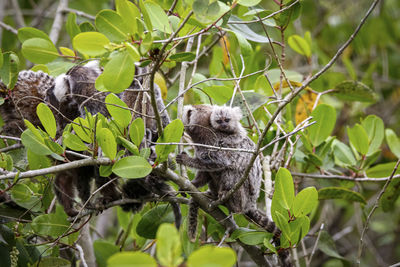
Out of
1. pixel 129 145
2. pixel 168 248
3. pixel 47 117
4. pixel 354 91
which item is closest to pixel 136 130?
pixel 129 145

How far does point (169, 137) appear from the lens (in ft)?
11.1

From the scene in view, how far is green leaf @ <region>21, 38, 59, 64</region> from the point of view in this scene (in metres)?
3.87

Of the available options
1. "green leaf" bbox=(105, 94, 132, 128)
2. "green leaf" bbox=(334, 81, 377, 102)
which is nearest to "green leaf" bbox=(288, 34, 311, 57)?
"green leaf" bbox=(334, 81, 377, 102)

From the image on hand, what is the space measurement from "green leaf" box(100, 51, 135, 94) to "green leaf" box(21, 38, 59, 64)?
1394 millimetres

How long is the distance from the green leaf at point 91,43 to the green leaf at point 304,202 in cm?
185

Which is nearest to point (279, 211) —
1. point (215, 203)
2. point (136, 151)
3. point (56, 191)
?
point (215, 203)

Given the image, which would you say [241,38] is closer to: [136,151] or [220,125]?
[220,125]

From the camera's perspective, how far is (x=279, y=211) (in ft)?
12.1

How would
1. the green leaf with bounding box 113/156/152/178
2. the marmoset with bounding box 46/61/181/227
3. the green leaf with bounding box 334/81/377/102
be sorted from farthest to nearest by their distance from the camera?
1. the green leaf with bounding box 334/81/377/102
2. the marmoset with bounding box 46/61/181/227
3. the green leaf with bounding box 113/156/152/178

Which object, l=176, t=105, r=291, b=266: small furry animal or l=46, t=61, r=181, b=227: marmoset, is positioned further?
l=46, t=61, r=181, b=227: marmoset

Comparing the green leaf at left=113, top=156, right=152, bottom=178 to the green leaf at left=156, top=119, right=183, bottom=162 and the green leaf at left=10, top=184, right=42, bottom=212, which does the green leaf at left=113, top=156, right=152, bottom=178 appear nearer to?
the green leaf at left=156, top=119, right=183, bottom=162

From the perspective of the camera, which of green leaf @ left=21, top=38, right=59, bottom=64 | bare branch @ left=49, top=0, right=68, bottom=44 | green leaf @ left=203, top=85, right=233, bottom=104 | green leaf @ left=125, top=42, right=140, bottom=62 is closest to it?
green leaf @ left=125, top=42, right=140, bottom=62

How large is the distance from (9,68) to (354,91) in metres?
3.66

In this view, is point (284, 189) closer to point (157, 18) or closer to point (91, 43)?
point (157, 18)
